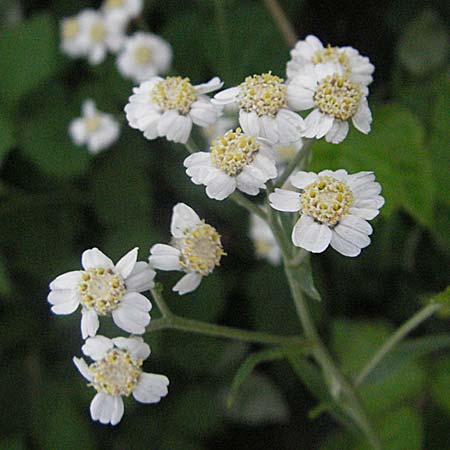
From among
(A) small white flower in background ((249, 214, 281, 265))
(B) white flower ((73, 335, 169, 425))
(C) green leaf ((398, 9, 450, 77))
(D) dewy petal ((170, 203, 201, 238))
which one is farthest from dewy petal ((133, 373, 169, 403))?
(C) green leaf ((398, 9, 450, 77))

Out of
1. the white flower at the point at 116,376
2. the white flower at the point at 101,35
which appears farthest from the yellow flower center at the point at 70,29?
the white flower at the point at 116,376

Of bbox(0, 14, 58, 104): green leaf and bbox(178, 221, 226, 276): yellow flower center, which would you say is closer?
bbox(178, 221, 226, 276): yellow flower center

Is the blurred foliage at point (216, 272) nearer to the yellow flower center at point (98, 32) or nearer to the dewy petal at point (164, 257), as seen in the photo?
the yellow flower center at point (98, 32)

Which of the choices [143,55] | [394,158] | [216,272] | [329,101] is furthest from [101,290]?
[143,55]

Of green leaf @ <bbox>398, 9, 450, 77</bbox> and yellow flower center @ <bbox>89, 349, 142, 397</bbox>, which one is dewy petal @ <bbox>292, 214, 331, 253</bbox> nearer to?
yellow flower center @ <bbox>89, 349, 142, 397</bbox>

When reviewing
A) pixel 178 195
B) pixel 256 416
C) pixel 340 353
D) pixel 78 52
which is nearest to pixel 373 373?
pixel 340 353

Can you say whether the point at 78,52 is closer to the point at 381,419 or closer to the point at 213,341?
the point at 213,341
